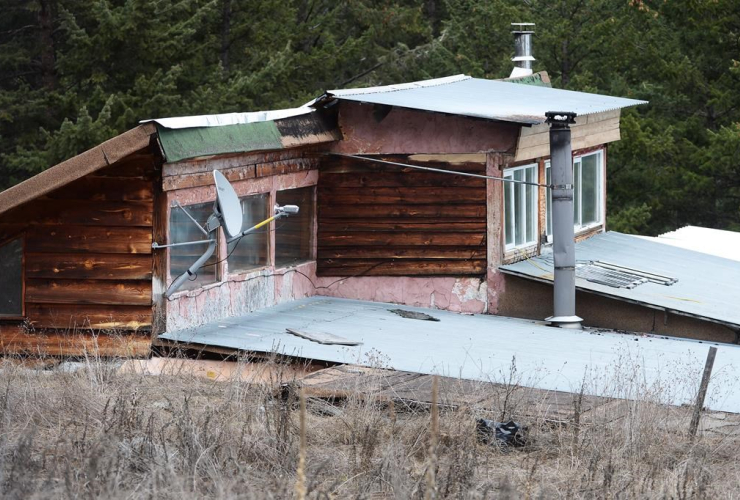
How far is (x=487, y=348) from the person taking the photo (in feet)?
41.8

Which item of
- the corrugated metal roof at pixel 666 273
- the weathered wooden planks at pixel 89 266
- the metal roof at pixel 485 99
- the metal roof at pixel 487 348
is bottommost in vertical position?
the metal roof at pixel 487 348

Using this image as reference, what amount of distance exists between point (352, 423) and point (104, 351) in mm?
4379

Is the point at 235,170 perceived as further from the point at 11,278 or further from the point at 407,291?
the point at 407,291

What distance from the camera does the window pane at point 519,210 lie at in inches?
658

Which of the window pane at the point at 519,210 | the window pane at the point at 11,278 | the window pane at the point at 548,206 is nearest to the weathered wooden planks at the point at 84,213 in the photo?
the window pane at the point at 11,278

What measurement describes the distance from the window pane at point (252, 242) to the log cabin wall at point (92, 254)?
172 centimetres

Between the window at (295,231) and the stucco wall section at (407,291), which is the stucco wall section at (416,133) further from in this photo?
the stucco wall section at (407,291)

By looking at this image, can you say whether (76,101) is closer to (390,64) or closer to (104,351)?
(390,64)

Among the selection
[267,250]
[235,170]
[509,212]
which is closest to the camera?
[235,170]

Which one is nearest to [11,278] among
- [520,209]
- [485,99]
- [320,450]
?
[320,450]

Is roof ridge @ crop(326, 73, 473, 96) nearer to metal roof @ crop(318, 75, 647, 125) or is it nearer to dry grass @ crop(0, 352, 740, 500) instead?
metal roof @ crop(318, 75, 647, 125)

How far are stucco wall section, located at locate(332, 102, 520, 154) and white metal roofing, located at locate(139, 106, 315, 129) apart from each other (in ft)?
2.44

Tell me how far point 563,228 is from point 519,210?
208 centimetres

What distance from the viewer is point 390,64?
3678 centimetres
